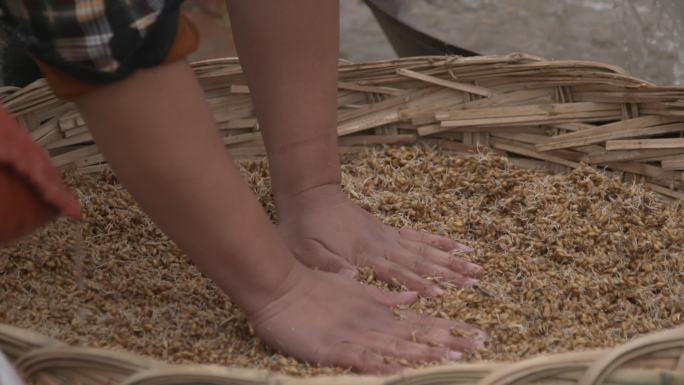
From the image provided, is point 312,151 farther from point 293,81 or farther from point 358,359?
point 358,359

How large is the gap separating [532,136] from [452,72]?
17 cm

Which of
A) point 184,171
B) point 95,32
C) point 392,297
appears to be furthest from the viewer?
point 392,297

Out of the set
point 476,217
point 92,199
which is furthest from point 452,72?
point 92,199

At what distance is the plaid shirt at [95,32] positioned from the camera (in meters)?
0.90

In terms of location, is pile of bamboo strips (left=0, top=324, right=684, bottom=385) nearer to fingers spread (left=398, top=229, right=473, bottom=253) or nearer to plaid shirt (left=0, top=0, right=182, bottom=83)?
plaid shirt (left=0, top=0, right=182, bottom=83)

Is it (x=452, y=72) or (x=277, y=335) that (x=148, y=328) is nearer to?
(x=277, y=335)

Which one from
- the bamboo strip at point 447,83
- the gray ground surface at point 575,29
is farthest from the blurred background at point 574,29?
the bamboo strip at point 447,83

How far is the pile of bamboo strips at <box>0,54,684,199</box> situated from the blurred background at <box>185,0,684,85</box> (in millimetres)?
381

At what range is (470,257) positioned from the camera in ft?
4.63

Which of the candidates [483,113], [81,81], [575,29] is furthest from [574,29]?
[81,81]

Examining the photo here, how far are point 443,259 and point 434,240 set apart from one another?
47mm

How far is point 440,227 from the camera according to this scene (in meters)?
1.49

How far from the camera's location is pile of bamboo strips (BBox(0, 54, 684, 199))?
1562mm

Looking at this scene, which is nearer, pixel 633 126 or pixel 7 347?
pixel 7 347
